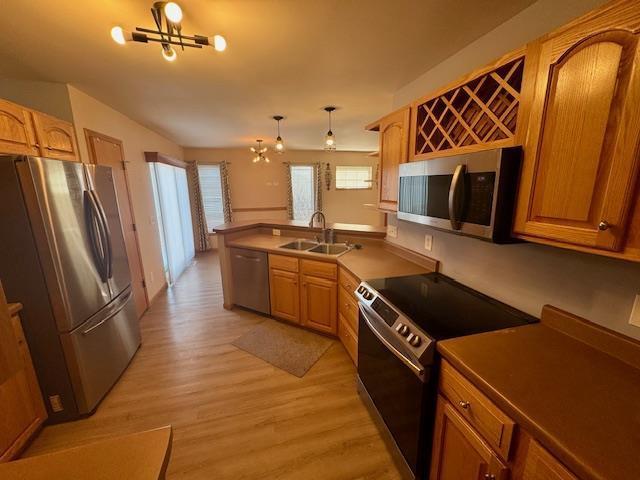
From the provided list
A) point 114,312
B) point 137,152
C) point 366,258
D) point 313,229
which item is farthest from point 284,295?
point 137,152

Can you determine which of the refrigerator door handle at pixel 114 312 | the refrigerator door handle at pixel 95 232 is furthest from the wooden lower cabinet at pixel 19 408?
the refrigerator door handle at pixel 95 232

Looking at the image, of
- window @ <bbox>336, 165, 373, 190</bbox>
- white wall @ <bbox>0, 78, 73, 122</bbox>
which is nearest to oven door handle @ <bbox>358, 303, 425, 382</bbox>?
white wall @ <bbox>0, 78, 73, 122</bbox>

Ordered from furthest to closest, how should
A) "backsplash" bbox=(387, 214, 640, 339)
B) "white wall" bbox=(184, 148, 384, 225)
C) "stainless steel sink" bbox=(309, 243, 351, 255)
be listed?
"white wall" bbox=(184, 148, 384, 225), "stainless steel sink" bbox=(309, 243, 351, 255), "backsplash" bbox=(387, 214, 640, 339)

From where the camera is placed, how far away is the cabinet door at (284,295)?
9.30ft

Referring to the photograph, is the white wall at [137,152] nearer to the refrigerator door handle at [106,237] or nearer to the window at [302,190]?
the refrigerator door handle at [106,237]

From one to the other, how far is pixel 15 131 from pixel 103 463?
2.26 meters

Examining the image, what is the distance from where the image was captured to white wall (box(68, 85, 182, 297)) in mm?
2455

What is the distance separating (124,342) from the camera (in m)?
2.26

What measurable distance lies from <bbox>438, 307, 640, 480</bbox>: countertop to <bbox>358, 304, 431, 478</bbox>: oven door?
0.27 m

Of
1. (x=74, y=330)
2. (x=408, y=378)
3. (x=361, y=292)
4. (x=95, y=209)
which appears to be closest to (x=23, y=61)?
(x=95, y=209)

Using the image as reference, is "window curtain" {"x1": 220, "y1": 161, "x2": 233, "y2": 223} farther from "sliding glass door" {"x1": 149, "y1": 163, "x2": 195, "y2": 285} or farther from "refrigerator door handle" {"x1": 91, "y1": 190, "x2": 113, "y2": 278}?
"refrigerator door handle" {"x1": 91, "y1": 190, "x2": 113, "y2": 278}

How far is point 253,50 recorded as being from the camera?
1784mm

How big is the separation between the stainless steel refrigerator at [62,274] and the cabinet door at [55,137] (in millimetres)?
348

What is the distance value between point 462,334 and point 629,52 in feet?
3.66
